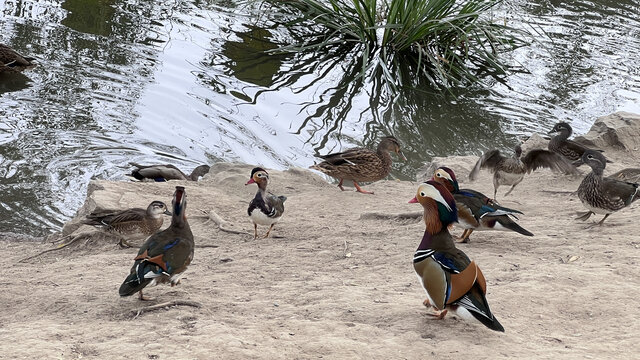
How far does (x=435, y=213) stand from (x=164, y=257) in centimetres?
186

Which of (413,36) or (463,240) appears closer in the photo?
(463,240)

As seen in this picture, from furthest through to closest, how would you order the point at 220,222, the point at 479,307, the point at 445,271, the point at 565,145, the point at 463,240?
the point at 565,145 → the point at 220,222 → the point at 463,240 → the point at 445,271 → the point at 479,307

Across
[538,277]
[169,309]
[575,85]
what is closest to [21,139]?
[169,309]

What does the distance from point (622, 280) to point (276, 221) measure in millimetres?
3194

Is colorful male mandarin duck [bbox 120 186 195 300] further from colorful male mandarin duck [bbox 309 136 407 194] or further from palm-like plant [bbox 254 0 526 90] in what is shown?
palm-like plant [bbox 254 0 526 90]

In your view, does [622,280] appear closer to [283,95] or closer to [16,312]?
[16,312]

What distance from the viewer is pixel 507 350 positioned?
13.7ft

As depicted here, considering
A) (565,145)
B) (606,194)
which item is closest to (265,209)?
(606,194)

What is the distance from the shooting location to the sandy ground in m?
4.17

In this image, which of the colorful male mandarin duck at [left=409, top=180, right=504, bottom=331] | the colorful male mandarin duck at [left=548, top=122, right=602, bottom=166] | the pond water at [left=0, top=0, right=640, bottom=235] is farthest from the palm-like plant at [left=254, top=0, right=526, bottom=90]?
the colorful male mandarin duck at [left=409, top=180, right=504, bottom=331]

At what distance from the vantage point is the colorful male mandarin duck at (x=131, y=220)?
6.95 meters

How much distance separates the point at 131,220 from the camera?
22.8ft

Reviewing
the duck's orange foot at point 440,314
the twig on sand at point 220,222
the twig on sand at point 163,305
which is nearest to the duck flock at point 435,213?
the duck's orange foot at point 440,314

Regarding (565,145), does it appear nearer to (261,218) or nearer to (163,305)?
(261,218)
